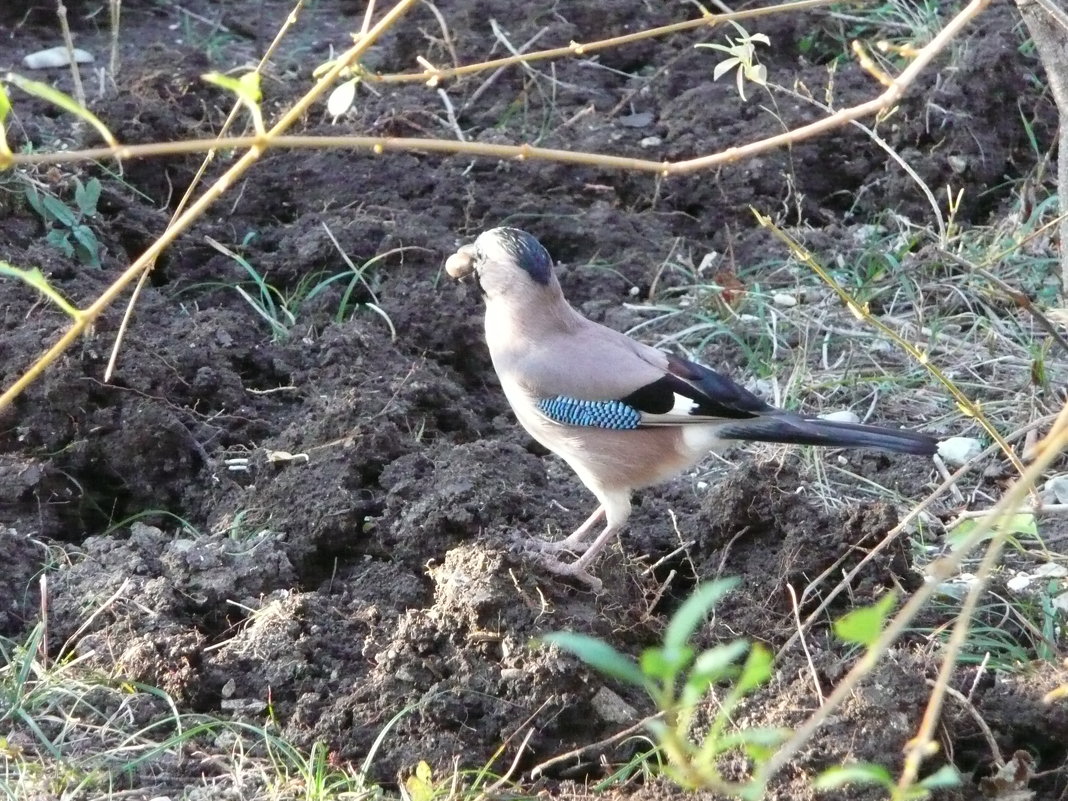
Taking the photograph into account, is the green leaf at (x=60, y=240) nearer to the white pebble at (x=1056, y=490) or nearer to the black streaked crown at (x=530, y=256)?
the black streaked crown at (x=530, y=256)

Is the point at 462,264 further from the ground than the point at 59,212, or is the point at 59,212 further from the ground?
the point at 462,264

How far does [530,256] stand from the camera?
4238 millimetres

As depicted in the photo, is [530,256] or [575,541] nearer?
[575,541]

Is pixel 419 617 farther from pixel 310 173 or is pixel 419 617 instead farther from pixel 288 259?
pixel 310 173

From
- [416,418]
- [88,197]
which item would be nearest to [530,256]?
[416,418]

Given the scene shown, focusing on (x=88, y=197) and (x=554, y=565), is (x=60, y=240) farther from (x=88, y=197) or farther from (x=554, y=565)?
(x=554, y=565)

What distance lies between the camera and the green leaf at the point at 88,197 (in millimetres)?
5180

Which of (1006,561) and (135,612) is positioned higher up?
(135,612)

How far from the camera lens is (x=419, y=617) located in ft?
11.2

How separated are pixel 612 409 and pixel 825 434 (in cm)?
60

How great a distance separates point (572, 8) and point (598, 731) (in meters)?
4.39

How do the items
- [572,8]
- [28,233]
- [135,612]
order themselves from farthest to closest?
[572,8] → [28,233] → [135,612]

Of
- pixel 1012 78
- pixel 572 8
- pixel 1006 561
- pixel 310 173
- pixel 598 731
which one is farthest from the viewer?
pixel 572 8

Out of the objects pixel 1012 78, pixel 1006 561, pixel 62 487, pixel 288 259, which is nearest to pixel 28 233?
pixel 288 259
